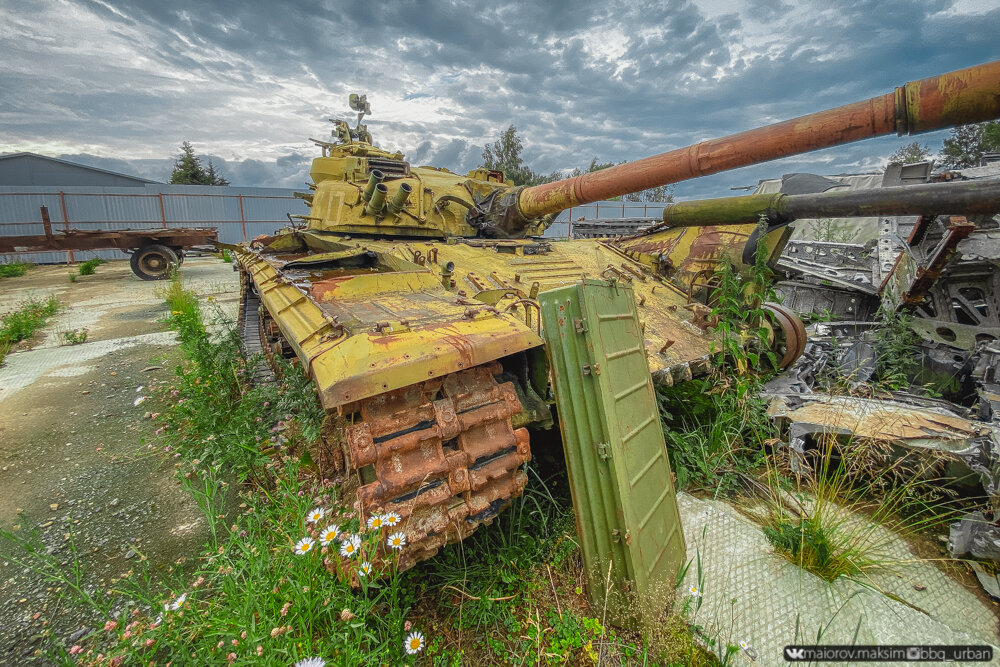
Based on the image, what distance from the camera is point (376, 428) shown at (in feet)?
6.13

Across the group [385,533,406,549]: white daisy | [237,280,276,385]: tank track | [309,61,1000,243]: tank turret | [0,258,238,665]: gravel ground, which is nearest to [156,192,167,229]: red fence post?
[0,258,238,665]: gravel ground

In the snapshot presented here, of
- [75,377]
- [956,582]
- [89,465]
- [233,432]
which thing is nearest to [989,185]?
[956,582]

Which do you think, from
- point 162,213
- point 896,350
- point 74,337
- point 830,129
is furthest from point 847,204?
point 162,213

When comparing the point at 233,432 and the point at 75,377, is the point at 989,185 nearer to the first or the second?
the point at 233,432

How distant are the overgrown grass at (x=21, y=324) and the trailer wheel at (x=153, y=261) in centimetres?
423

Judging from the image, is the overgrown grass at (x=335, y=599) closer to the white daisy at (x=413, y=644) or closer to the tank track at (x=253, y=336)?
the white daisy at (x=413, y=644)

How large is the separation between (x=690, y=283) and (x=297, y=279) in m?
3.26

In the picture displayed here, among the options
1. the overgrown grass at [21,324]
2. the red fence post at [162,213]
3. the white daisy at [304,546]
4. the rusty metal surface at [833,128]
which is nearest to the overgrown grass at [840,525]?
the rusty metal surface at [833,128]

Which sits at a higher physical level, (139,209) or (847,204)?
(139,209)

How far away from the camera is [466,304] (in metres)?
2.69

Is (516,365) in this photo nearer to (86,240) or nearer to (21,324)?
(21,324)

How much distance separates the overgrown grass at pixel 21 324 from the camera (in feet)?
20.6

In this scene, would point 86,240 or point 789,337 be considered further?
point 86,240

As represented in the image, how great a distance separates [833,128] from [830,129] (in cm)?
2
